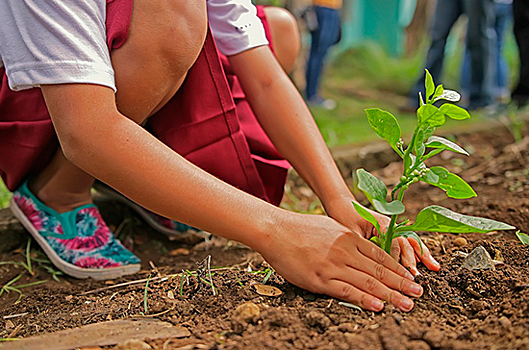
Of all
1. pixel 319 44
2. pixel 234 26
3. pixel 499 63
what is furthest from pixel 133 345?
pixel 499 63

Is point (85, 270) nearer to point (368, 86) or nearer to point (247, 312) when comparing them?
point (247, 312)

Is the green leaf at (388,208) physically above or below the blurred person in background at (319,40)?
above

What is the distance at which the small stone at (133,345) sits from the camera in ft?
3.44

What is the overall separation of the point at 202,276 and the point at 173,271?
0.37m

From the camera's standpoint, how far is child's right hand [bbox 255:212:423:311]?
1.14m

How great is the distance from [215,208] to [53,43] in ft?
1.51

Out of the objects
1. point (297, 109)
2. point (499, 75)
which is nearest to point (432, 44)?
point (499, 75)

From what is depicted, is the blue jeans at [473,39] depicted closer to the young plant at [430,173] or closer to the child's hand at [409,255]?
the child's hand at [409,255]

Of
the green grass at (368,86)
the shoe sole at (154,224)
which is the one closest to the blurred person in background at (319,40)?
the green grass at (368,86)

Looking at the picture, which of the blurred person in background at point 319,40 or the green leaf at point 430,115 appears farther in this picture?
the blurred person in background at point 319,40

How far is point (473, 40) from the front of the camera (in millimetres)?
4293

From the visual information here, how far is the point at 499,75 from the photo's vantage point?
16.3 ft

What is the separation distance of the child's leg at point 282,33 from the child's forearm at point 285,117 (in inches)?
17.0

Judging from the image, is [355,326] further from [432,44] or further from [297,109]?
[432,44]
